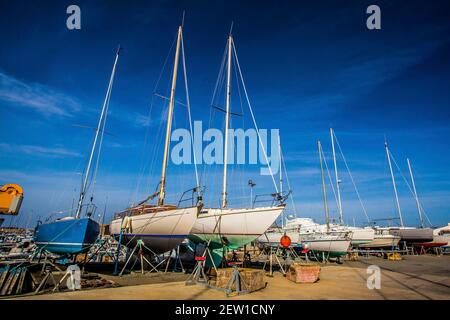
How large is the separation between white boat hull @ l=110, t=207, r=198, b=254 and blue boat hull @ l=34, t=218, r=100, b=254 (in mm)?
2794

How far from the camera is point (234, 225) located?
16.4 m

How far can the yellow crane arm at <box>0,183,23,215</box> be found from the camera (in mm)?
9347

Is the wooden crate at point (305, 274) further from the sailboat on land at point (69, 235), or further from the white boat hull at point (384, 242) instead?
the white boat hull at point (384, 242)

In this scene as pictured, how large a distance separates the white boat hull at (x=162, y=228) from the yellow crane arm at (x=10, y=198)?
7.56m

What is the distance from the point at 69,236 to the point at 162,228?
18.9 ft

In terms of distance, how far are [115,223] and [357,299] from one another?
751 inches

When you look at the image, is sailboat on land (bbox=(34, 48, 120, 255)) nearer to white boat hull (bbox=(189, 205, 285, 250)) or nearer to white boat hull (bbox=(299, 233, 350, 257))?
white boat hull (bbox=(189, 205, 285, 250))

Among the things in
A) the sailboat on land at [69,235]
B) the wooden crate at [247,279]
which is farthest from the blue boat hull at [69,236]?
the wooden crate at [247,279]

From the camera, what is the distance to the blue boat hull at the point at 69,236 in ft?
50.7

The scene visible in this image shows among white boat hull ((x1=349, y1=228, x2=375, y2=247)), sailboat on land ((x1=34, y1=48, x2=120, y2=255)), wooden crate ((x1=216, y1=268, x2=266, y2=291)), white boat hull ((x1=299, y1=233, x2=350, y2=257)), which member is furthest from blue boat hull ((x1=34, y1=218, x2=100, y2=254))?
white boat hull ((x1=349, y1=228, x2=375, y2=247))

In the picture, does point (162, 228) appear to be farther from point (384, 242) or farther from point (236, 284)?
point (384, 242)
